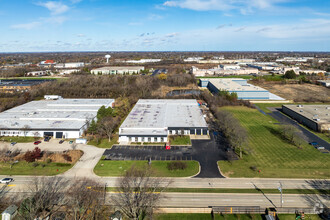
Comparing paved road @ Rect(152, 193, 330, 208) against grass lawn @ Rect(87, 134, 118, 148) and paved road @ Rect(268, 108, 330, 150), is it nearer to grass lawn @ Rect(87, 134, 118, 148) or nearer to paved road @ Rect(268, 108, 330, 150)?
grass lawn @ Rect(87, 134, 118, 148)

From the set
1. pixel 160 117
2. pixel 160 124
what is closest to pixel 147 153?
pixel 160 124

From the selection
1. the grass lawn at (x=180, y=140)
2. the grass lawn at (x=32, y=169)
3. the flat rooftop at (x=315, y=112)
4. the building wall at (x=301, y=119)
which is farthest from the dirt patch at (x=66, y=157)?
the flat rooftop at (x=315, y=112)

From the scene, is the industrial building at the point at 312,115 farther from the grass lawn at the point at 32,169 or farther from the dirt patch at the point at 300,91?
the grass lawn at the point at 32,169

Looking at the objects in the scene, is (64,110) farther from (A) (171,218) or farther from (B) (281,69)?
(B) (281,69)

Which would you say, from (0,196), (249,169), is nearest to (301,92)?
(249,169)

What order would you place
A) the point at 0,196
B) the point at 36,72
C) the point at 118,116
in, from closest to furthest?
1. the point at 0,196
2. the point at 118,116
3. the point at 36,72

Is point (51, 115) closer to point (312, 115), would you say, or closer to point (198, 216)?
point (198, 216)

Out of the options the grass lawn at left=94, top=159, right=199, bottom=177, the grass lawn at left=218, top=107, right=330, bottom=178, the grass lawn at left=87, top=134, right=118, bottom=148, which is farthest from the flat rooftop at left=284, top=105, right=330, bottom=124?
the grass lawn at left=87, top=134, right=118, bottom=148
